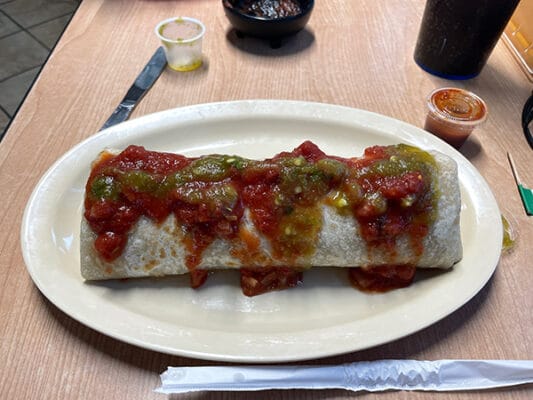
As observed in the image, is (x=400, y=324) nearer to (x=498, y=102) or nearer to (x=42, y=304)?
(x=42, y=304)

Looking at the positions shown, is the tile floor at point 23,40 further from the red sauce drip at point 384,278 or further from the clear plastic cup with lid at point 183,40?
the red sauce drip at point 384,278

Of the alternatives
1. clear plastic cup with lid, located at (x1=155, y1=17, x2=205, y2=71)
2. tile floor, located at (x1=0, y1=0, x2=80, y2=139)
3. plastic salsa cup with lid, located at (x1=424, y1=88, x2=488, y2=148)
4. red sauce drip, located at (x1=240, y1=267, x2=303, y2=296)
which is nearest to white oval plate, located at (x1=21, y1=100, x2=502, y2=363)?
red sauce drip, located at (x1=240, y1=267, x2=303, y2=296)

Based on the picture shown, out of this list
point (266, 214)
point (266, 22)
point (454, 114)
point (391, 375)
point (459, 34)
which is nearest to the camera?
point (391, 375)

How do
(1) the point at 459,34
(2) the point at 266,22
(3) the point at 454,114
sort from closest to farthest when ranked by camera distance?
(3) the point at 454,114
(1) the point at 459,34
(2) the point at 266,22

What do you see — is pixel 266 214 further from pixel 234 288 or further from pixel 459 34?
pixel 459 34

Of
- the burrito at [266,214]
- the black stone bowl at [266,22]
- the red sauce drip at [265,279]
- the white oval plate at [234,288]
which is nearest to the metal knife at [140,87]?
the white oval plate at [234,288]

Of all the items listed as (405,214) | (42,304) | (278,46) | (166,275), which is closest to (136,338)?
(166,275)

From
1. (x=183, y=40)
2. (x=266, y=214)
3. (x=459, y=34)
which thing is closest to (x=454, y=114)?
(x=459, y=34)
